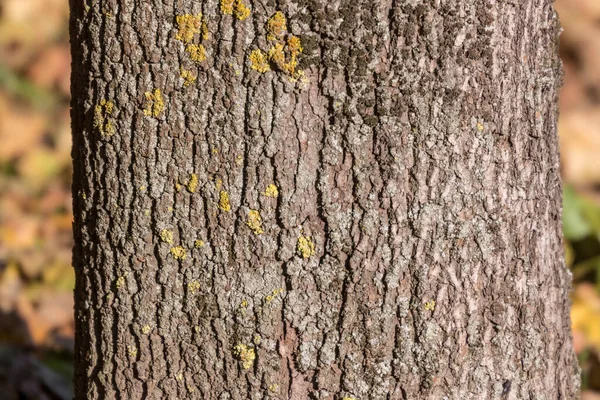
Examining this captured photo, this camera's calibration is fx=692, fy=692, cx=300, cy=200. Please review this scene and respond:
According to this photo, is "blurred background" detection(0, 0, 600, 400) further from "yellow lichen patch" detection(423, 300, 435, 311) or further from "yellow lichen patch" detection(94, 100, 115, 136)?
"yellow lichen patch" detection(423, 300, 435, 311)

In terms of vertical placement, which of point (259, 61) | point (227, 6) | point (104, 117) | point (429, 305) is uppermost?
point (227, 6)

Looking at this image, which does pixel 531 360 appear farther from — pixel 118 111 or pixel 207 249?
pixel 118 111

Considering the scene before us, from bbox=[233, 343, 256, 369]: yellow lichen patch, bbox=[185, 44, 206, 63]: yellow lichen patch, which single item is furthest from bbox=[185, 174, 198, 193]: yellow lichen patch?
bbox=[233, 343, 256, 369]: yellow lichen patch

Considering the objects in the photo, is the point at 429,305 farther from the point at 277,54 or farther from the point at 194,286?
the point at 277,54

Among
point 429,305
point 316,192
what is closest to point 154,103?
point 316,192

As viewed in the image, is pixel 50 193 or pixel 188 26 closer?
pixel 188 26

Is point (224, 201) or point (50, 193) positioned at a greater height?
point (224, 201)
